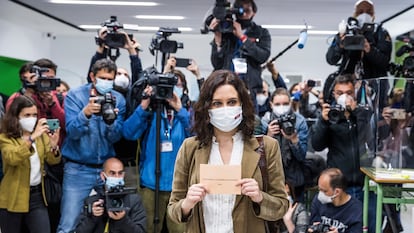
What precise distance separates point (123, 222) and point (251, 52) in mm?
1480

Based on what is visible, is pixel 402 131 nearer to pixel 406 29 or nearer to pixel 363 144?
pixel 363 144

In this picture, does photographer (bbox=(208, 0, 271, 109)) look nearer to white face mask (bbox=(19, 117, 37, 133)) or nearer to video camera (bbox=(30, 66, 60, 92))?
video camera (bbox=(30, 66, 60, 92))

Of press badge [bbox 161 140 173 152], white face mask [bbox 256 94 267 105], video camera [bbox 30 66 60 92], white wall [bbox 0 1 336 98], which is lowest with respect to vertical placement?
press badge [bbox 161 140 173 152]

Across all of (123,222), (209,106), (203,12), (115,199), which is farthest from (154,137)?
(203,12)

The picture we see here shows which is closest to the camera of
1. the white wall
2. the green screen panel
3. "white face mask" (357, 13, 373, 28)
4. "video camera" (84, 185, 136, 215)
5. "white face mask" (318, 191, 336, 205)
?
"video camera" (84, 185, 136, 215)

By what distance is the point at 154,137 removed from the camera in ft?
11.1

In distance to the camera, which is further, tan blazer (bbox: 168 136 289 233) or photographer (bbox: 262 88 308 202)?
photographer (bbox: 262 88 308 202)

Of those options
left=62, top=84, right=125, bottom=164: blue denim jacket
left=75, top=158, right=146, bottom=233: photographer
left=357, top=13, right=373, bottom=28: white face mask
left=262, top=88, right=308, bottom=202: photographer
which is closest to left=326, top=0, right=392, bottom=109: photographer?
left=357, top=13, right=373, bottom=28: white face mask

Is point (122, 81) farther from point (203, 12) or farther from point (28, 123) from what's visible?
point (203, 12)

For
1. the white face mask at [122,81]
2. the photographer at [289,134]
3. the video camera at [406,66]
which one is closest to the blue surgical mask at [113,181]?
the white face mask at [122,81]

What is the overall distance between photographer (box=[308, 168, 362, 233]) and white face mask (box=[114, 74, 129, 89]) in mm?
1713

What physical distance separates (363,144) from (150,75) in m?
1.66

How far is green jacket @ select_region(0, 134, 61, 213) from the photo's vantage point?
10.8 ft

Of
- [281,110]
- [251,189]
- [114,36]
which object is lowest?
[251,189]
